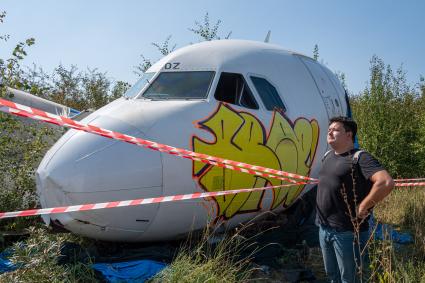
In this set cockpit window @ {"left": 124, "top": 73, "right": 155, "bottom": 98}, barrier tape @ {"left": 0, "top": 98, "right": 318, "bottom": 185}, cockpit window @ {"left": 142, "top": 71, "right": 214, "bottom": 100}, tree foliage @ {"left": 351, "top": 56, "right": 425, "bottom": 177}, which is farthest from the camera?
tree foliage @ {"left": 351, "top": 56, "right": 425, "bottom": 177}

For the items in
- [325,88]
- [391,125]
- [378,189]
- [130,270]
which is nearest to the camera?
[378,189]

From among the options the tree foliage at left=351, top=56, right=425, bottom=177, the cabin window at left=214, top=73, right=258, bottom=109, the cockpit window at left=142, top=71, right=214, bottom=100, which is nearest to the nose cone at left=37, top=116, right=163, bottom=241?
the cockpit window at left=142, top=71, right=214, bottom=100

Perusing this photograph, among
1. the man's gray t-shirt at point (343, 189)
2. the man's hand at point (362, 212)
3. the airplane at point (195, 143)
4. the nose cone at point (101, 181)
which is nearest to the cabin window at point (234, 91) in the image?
the airplane at point (195, 143)

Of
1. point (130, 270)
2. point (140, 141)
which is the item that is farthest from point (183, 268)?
point (140, 141)

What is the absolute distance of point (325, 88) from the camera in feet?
24.2

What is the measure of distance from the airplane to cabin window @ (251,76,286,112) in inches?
0.7

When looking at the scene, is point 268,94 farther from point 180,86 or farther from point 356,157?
point 356,157

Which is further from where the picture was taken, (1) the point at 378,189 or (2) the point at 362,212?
(2) the point at 362,212

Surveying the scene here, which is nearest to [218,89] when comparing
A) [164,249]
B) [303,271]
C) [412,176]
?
[164,249]

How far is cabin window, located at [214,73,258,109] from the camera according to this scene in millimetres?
5652

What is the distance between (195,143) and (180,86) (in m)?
1.13

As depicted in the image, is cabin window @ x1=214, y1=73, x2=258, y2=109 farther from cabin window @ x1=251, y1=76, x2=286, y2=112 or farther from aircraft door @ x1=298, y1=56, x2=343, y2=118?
aircraft door @ x1=298, y1=56, x2=343, y2=118

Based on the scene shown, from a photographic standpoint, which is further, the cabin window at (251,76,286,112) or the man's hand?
the cabin window at (251,76,286,112)

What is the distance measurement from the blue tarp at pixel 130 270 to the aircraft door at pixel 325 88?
12.5 feet
